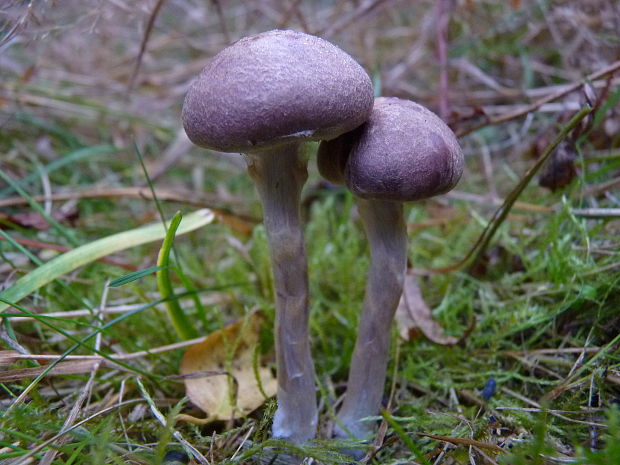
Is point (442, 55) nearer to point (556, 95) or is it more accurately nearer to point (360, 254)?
point (556, 95)

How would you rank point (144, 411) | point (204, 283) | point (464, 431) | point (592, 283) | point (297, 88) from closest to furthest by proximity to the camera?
1. point (297, 88)
2. point (464, 431)
3. point (144, 411)
4. point (592, 283)
5. point (204, 283)

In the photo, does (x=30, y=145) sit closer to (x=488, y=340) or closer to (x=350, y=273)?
(x=350, y=273)

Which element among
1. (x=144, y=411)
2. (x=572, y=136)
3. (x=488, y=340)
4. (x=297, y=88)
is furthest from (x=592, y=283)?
(x=144, y=411)

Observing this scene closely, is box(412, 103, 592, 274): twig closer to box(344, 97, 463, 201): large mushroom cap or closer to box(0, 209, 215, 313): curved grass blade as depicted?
box(344, 97, 463, 201): large mushroom cap

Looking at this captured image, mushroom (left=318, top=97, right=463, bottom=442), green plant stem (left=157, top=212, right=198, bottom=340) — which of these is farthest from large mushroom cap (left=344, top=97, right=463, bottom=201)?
green plant stem (left=157, top=212, right=198, bottom=340)

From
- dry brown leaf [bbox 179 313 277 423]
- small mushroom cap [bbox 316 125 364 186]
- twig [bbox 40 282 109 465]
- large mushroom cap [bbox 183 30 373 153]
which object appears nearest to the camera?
large mushroom cap [bbox 183 30 373 153]

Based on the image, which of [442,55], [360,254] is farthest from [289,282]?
[442,55]
